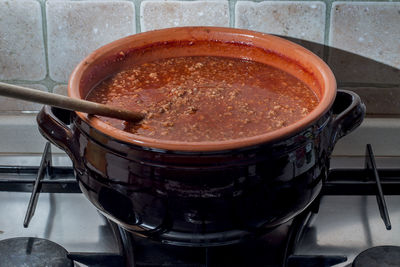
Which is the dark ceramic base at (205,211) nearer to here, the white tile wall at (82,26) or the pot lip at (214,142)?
the pot lip at (214,142)

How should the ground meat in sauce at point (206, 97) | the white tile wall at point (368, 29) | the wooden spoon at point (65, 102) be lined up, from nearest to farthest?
1. the wooden spoon at point (65, 102)
2. the ground meat in sauce at point (206, 97)
3. the white tile wall at point (368, 29)

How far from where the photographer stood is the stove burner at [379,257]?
2.62 feet

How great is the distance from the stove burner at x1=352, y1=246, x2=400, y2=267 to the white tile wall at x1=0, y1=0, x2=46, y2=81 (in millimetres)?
652

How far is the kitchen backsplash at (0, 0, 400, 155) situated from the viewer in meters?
1.00

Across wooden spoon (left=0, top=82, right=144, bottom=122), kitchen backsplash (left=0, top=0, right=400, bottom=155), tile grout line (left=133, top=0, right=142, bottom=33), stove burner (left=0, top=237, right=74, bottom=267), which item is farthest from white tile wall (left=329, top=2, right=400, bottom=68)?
stove burner (left=0, top=237, right=74, bottom=267)

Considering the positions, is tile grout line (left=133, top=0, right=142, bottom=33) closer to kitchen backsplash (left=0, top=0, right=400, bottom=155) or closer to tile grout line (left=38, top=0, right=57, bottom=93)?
kitchen backsplash (left=0, top=0, right=400, bottom=155)

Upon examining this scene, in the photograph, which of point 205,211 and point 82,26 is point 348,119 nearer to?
point 205,211

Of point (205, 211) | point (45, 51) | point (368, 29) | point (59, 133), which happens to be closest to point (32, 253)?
point (59, 133)

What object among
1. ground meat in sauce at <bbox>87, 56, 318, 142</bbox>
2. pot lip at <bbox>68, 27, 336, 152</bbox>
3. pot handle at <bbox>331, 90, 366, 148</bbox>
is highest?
pot lip at <bbox>68, 27, 336, 152</bbox>

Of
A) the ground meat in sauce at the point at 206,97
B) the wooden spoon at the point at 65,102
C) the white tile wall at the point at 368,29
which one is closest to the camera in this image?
the wooden spoon at the point at 65,102

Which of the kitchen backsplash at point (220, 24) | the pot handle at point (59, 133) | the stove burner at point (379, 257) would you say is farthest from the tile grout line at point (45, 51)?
the stove burner at point (379, 257)

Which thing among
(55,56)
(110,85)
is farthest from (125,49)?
(55,56)

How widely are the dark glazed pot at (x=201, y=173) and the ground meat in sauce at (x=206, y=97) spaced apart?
5 centimetres

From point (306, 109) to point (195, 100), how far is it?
0.16 metres
